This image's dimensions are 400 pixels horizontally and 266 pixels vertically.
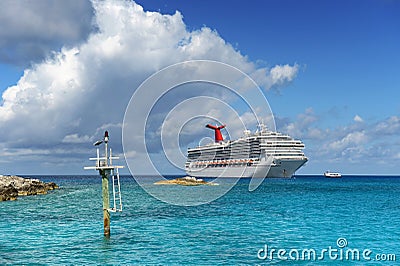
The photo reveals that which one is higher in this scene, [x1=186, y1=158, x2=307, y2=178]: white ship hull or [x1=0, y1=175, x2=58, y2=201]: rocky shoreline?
[x1=186, y1=158, x2=307, y2=178]: white ship hull

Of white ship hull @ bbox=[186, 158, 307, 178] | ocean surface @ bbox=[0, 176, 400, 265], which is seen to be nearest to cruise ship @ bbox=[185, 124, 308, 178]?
white ship hull @ bbox=[186, 158, 307, 178]

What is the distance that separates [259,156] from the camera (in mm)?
113938

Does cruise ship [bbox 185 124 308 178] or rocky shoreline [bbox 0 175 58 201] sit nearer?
rocky shoreline [bbox 0 175 58 201]

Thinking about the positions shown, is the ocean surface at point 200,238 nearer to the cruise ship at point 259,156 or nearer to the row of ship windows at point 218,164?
the cruise ship at point 259,156

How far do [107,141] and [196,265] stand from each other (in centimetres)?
Answer: 1060

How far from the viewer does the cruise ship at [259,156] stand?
364 feet

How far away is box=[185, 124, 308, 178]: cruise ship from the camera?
111 m

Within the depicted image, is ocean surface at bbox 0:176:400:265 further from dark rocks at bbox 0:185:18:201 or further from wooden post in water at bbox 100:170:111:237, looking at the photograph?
dark rocks at bbox 0:185:18:201

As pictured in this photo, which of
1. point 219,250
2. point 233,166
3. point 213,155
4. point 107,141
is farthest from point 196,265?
point 213,155

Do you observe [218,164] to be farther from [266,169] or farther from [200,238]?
[200,238]

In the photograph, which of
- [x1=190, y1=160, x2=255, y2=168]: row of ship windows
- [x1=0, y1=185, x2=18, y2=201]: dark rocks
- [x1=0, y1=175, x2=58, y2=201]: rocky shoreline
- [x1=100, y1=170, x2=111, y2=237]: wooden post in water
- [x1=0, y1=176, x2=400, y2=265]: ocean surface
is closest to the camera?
[x1=0, y1=176, x2=400, y2=265]: ocean surface

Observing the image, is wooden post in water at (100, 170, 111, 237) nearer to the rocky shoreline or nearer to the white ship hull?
the rocky shoreline

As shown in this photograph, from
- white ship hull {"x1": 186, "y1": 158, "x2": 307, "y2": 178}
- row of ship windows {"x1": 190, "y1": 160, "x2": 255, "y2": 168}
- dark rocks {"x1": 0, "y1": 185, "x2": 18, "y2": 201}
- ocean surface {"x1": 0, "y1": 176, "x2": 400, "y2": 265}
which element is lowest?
ocean surface {"x1": 0, "y1": 176, "x2": 400, "y2": 265}

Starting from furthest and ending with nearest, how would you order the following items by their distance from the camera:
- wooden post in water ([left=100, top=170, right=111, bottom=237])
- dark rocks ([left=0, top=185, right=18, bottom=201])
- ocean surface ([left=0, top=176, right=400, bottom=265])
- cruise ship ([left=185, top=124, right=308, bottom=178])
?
cruise ship ([left=185, top=124, right=308, bottom=178]), dark rocks ([left=0, top=185, right=18, bottom=201]), wooden post in water ([left=100, top=170, right=111, bottom=237]), ocean surface ([left=0, top=176, right=400, bottom=265])
